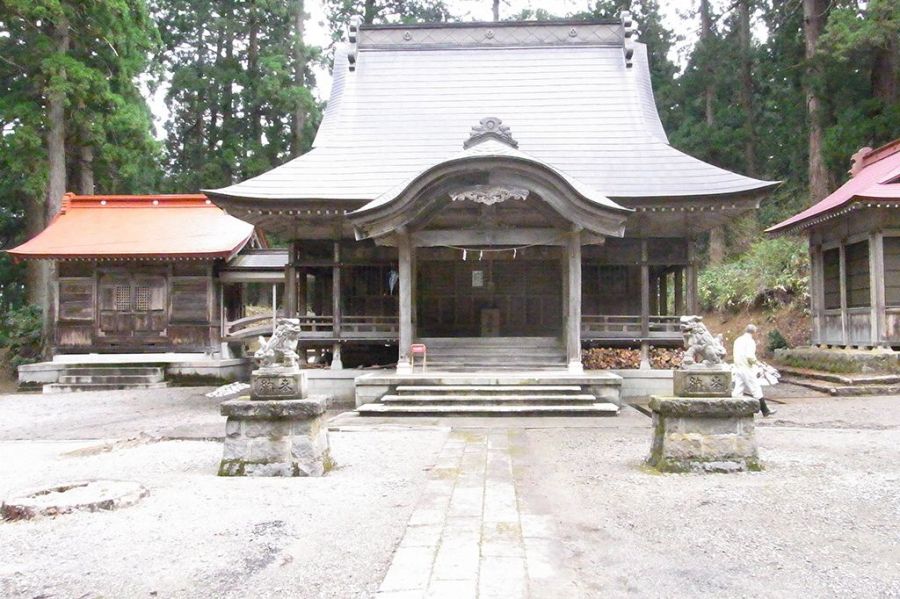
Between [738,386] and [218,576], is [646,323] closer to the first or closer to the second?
[738,386]

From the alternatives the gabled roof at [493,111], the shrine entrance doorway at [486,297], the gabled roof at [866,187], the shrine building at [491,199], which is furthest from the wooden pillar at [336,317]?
the gabled roof at [866,187]

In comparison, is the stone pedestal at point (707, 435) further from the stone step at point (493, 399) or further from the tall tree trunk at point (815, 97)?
the tall tree trunk at point (815, 97)

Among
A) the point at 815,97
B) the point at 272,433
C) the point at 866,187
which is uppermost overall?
the point at 815,97

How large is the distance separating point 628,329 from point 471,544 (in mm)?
9727

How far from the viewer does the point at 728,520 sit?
428cm

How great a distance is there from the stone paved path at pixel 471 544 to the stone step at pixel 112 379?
13030 mm

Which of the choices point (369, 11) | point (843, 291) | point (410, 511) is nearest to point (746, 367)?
point (410, 511)

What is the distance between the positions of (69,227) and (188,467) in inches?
598

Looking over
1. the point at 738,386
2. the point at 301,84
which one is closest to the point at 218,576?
the point at 738,386

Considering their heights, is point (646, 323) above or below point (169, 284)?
below

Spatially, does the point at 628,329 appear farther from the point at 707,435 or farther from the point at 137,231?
the point at 137,231

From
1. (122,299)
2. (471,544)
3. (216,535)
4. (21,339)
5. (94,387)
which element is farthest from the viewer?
(21,339)

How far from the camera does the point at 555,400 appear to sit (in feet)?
32.3

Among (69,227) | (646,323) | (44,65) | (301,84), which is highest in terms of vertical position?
(301,84)
